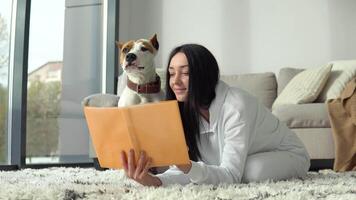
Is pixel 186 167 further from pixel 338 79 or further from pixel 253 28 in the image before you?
pixel 253 28

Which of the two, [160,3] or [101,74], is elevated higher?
[160,3]

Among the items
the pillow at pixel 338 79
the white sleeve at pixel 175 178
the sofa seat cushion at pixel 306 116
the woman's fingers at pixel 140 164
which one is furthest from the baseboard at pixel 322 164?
the woman's fingers at pixel 140 164

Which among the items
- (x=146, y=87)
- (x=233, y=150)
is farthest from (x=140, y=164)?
(x=146, y=87)

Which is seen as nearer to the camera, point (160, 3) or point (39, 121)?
point (39, 121)

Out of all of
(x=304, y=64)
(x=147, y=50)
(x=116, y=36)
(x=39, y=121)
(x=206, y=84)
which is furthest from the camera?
(x=116, y=36)

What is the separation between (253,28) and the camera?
3.86m

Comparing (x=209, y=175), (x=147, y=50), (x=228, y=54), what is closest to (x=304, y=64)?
(x=228, y=54)

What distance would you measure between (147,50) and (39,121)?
1646mm

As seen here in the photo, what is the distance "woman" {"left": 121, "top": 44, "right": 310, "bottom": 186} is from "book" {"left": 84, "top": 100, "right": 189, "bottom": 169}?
Result: 8 cm

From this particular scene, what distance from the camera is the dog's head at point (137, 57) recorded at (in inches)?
71.4

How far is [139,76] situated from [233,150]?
639mm

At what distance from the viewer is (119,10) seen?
4.06 m

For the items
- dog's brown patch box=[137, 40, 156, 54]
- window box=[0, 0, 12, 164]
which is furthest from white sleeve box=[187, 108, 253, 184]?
window box=[0, 0, 12, 164]

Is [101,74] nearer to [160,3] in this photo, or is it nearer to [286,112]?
[160,3]
